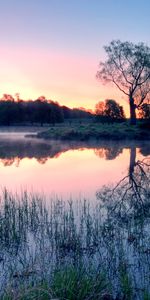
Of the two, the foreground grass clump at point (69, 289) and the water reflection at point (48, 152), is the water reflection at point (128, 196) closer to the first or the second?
the foreground grass clump at point (69, 289)

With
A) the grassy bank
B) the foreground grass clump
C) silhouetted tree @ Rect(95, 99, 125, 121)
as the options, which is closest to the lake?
the foreground grass clump

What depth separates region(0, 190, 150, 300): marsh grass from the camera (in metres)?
5.03

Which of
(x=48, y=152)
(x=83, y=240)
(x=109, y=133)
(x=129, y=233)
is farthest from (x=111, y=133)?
(x=83, y=240)

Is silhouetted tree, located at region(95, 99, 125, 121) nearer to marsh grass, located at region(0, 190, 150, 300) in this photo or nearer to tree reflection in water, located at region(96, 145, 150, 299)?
tree reflection in water, located at region(96, 145, 150, 299)

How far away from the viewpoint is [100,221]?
857 cm

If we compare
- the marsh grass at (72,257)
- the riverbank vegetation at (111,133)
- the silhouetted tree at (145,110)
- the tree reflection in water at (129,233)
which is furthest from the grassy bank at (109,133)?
the marsh grass at (72,257)

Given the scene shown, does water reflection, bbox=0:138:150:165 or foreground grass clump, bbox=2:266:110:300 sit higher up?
foreground grass clump, bbox=2:266:110:300

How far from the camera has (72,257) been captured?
22.7 feet

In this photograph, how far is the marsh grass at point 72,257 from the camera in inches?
198

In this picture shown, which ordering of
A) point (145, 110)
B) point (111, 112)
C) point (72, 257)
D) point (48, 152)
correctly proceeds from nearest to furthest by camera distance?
point (72, 257)
point (48, 152)
point (145, 110)
point (111, 112)

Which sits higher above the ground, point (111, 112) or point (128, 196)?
point (111, 112)

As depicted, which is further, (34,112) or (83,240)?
(34,112)

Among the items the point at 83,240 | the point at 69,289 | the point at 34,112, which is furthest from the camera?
the point at 34,112

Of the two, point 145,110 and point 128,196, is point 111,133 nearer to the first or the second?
point 145,110
